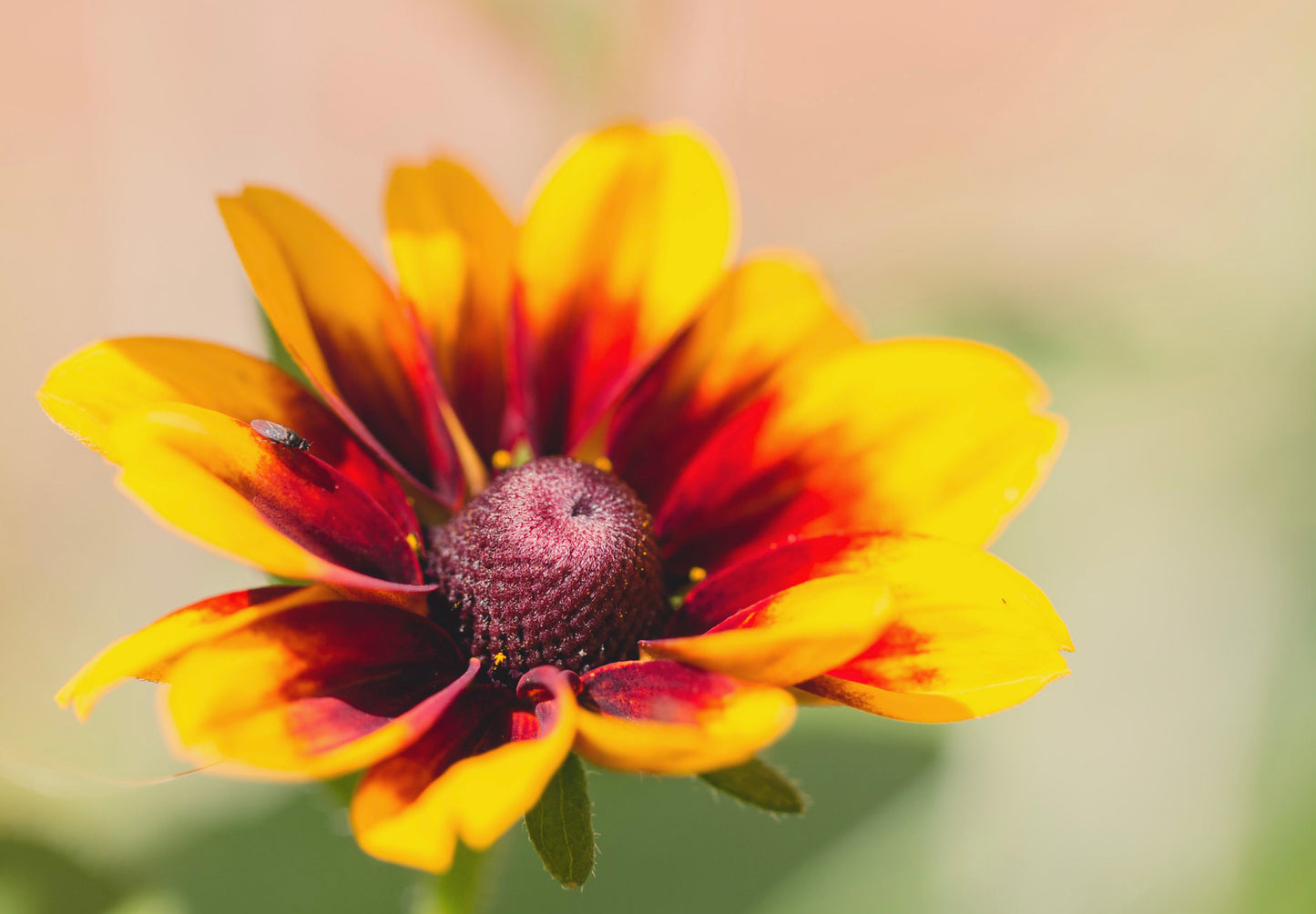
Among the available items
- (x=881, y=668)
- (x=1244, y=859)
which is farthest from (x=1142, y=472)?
(x=881, y=668)

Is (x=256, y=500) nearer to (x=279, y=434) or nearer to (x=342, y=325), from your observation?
(x=279, y=434)

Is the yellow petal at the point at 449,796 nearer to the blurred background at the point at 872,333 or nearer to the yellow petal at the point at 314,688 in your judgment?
the yellow petal at the point at 314,688

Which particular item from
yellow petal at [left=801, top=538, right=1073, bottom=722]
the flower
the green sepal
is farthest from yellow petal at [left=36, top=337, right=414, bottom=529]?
yellow petal at [left=801, top=538, right=1073, bottom=722]

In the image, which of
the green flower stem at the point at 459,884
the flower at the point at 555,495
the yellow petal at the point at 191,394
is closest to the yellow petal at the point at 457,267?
the flower at the point at 555,495

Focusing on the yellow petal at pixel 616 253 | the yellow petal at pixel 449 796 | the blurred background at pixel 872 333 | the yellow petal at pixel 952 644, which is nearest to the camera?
the yellow petal at pixel 449 796

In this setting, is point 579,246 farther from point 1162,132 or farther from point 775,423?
point 1162,132

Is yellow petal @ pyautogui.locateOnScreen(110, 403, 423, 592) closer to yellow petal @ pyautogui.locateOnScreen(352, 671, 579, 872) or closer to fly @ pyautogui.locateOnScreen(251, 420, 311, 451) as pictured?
fly @ pyautogui.locateOnScreen(251, 420, 311, 451)
